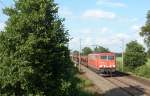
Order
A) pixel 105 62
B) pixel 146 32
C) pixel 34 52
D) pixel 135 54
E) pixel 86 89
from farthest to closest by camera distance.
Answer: pixel 146 32
pixel 135 54
pixel 105 62
pixel 86 89
pixel 34 52

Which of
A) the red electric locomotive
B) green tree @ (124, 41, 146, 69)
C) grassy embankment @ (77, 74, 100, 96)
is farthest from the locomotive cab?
grassy embankment @ (77, 74, 100, 96)

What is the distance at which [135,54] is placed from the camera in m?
71.9

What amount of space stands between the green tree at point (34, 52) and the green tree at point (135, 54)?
52.1 m

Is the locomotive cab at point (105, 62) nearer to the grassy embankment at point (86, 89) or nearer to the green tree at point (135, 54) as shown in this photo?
the green tree at point (135, 54)

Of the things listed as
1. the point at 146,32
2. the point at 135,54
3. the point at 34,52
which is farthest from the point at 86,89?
the point at 146,32

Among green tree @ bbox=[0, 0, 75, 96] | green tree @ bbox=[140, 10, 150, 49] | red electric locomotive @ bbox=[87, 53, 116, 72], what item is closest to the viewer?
green tree @ bbox=[0, 0, 75, 96]

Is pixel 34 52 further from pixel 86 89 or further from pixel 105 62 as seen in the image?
pixel 105 62

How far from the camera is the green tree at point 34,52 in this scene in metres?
19.0

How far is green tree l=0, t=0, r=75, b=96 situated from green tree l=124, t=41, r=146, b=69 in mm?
52068

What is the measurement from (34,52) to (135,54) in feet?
177

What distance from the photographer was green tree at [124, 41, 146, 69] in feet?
239

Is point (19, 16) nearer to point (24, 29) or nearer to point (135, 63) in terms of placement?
point (24, 29)

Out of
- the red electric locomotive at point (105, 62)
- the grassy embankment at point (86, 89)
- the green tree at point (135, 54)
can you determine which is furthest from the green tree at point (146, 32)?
the grassy embankment at point (86, 89)

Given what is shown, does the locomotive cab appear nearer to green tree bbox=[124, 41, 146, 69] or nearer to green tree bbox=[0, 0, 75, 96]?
green tree bbox=[124, 41, 146, 69]
